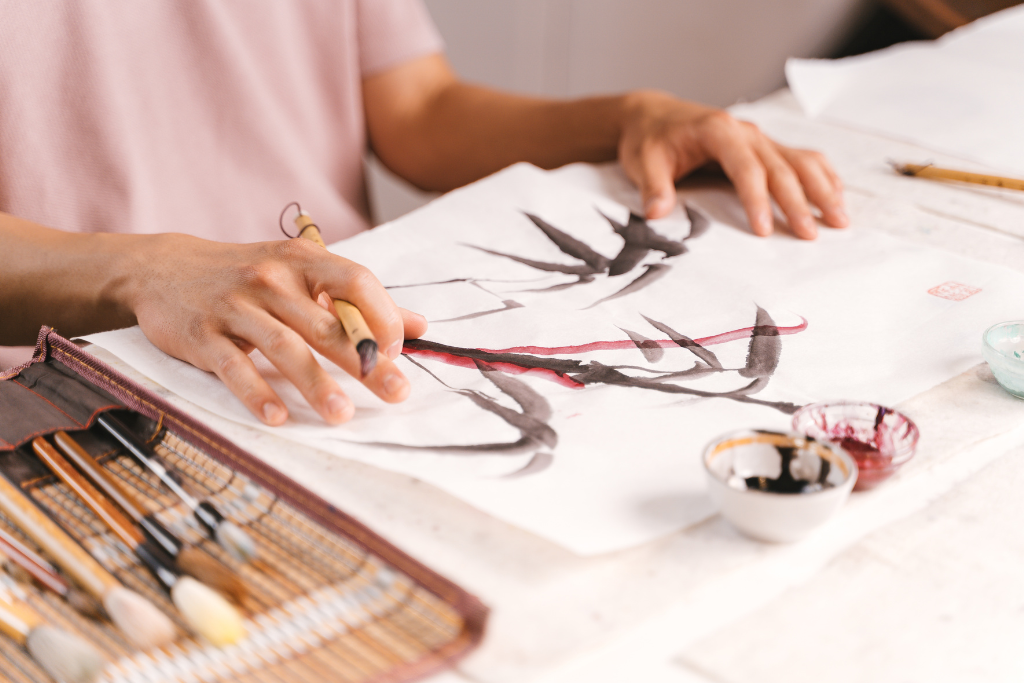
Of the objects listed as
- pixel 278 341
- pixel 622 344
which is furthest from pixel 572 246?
pixel 278 341

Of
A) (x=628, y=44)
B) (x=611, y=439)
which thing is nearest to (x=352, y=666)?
(x=611, y=439)

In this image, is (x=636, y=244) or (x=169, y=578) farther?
(x=636, y=244)

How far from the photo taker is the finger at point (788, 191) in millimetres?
621

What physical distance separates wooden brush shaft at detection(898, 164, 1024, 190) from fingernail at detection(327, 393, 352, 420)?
0.60 m

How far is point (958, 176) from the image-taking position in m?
0.73

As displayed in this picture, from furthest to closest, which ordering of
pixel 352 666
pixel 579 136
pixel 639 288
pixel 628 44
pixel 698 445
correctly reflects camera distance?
1. pixel 628 44
2. pixel 579 136
3. pixel 639 288
4. pixel 698 445
5. pixel 352 666

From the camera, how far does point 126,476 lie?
373 mm

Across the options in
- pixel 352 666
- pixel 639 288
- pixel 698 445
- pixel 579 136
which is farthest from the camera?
pixel 579 136

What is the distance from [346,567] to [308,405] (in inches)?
5.0

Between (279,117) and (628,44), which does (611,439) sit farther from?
(628,44)

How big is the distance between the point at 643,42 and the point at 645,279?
1244mm

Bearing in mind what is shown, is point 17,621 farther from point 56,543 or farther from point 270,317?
point 270,317

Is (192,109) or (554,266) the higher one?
(192,109)

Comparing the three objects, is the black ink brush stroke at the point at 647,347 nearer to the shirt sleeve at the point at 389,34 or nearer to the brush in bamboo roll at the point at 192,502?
the brush in bamboo roll at the point at 192,502
